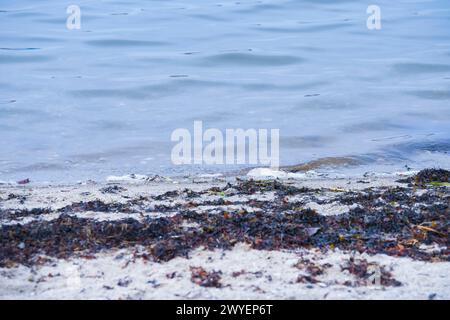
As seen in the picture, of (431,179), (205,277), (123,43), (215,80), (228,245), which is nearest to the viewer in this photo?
(205,277)

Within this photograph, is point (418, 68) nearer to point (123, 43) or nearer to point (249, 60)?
point (249, 60)

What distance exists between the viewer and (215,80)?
1332cm

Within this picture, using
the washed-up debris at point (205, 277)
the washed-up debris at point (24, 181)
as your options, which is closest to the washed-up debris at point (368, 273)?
the washed-up debris at point (205, 277)

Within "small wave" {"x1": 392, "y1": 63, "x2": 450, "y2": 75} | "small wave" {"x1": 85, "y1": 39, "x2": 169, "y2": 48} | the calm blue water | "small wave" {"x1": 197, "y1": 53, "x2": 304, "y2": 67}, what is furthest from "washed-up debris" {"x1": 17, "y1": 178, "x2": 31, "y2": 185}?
"small wave" {"x1": 85, "y1": 39, "x2": 169, "y2": 48}

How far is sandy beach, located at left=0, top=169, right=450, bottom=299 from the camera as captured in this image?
12.5ft

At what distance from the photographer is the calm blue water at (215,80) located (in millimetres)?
9383

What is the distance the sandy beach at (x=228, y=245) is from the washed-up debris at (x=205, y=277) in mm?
11

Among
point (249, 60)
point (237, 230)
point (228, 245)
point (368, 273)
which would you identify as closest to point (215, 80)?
point (249, 60)

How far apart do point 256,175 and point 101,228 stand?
339 centimetres

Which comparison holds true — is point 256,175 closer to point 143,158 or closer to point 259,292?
point 143,158

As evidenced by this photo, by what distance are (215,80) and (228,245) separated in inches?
357

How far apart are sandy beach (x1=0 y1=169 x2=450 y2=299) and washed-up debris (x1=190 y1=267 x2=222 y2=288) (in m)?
0.01

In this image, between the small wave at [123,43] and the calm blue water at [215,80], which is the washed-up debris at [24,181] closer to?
the calm blue water at [215,80]
